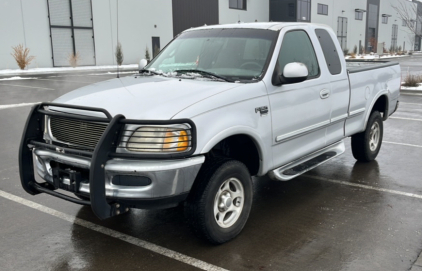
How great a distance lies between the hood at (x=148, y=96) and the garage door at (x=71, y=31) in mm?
29624

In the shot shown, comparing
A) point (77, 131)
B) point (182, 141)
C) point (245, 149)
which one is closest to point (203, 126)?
Answer: point (182, 141)

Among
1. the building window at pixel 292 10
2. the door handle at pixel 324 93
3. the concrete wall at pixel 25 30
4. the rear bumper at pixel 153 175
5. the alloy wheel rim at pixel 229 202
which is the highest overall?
the building window at pixel 292 10

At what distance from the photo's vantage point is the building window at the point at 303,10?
172 ft

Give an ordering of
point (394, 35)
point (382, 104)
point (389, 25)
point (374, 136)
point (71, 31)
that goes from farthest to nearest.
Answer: point (394, 35) → point (389, 25) → point (71, 31) → point (382, 104) → point (374, 136)

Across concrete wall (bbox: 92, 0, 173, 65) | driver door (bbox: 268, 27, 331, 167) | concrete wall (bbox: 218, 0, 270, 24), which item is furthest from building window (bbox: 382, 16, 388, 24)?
driver door (bbox: 268, 27, 331, 167)

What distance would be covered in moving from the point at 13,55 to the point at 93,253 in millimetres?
28719

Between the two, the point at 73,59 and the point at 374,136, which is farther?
the point at 73,59

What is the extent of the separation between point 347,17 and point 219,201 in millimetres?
66392

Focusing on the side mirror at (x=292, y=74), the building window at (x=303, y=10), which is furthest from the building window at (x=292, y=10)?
the side mirror at (x=292, y=74)

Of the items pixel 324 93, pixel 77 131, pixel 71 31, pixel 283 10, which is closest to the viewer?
pixel 77 131

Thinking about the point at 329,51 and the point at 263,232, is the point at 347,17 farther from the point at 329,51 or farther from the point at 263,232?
the point at 263,232

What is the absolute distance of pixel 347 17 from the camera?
64.4 meters

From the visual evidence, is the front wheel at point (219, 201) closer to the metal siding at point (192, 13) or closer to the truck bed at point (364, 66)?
the truck bed at point (364, 66)

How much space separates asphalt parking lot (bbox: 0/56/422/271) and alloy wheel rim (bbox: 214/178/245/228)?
23 cm
